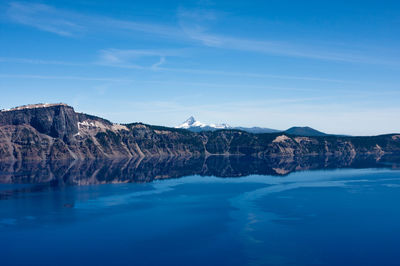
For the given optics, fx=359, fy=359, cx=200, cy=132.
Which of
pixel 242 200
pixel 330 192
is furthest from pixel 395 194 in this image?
pixel 242 200

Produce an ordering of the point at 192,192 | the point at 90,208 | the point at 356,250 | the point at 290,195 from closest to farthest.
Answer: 1. the point at 356,250
2. the point at 90,208
3. the point at 290,195
4. the point at 192,192

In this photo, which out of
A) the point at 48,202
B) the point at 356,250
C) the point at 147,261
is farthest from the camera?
the point at 48,202

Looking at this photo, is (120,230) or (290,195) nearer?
(120,230)

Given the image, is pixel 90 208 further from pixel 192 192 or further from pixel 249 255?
pixel 249 255

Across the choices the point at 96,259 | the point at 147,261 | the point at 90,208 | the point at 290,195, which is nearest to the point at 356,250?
the point at 147,261

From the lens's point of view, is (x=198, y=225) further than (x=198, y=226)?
Yes

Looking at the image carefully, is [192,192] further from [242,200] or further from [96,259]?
[96,259]
